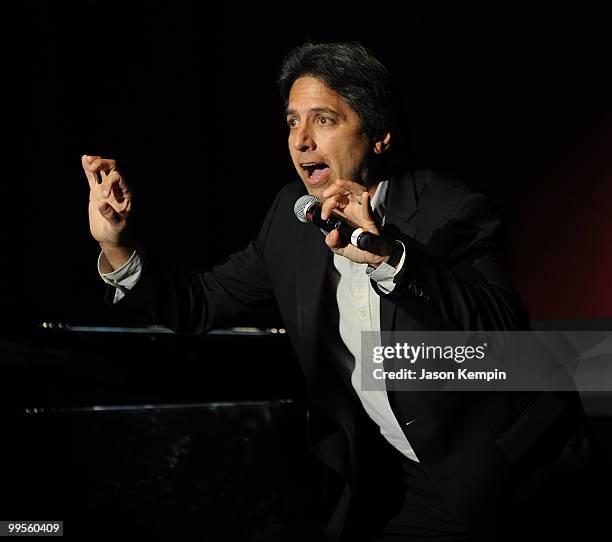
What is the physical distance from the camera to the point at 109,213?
1.68 meters

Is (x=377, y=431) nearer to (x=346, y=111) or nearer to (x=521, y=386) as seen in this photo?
(x=521, y=386)

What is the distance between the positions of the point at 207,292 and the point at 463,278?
76 centimetres

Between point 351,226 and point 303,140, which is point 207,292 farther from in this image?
point 351,226

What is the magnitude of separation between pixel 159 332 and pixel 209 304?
1.47ft

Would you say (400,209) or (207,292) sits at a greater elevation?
(400,209)

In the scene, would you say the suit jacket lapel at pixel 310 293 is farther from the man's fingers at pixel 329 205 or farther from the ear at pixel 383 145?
the man's fingers at pixel 329 205

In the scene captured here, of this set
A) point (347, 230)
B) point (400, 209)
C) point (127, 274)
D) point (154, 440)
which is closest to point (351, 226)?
point (347, 230)

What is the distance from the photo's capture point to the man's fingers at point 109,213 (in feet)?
5.48

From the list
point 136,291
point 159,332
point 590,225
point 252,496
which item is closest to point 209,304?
point 136,291

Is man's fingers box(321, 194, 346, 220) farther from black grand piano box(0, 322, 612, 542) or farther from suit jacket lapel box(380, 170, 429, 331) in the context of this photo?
black grand piano box(0, 322, 612, 542)

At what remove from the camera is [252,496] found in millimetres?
2205

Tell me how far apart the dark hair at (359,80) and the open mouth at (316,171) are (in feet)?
0.49

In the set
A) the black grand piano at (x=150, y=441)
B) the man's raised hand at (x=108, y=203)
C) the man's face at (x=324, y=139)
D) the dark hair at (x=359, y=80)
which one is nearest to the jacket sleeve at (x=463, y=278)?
the man's face at (x=324, y=139)

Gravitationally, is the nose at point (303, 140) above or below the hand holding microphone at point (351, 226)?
above
